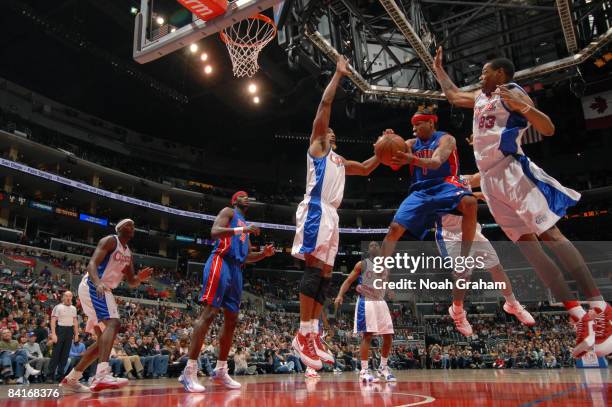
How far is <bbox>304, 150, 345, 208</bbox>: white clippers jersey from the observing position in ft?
14.9

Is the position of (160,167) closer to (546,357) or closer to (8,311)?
(8,311)

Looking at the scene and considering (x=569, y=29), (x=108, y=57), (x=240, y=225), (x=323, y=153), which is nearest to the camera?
(x=323, y=153)

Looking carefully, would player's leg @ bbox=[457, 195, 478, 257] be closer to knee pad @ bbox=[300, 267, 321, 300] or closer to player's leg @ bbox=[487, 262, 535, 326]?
player's leg @ bbox=[487, 262, 535, 326]

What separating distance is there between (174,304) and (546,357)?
14.6 m

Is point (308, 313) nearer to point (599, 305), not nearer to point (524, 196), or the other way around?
point (524, 196)

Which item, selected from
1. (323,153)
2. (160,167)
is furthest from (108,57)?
(323,153)

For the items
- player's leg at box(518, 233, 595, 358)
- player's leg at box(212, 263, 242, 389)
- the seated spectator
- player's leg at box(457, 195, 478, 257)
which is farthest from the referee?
player's leg at box(518, 233, 595, 358)

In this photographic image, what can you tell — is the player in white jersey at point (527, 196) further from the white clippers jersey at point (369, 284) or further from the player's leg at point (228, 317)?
the white clippers jersey at point (369, 284)

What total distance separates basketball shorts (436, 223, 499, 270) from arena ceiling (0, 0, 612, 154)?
4250 mm

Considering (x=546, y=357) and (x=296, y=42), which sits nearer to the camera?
(x=296, y=42)

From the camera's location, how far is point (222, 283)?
5.07 m

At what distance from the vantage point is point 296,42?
336 inches

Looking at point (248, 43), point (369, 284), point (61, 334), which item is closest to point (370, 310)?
point (369, 284)

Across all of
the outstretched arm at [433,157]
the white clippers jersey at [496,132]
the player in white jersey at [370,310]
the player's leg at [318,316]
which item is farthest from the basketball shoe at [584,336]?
the player in white jersey at [370,310]
